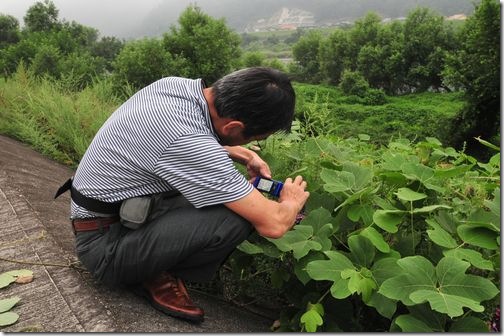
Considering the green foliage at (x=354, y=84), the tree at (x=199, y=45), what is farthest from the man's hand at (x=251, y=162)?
the green foliage at (x=354, y=84)

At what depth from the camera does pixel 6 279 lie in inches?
81.6

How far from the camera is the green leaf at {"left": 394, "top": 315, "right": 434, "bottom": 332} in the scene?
5.47ft

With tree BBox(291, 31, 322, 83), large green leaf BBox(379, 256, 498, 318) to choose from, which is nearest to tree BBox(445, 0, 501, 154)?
large green leaf BBox(379, 256, 498, 318)

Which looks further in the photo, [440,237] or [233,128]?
[233,128]

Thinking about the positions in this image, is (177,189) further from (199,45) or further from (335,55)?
(335,55)

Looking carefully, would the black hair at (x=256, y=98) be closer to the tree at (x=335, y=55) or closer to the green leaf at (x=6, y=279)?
the green leaf at (x=6, y=279)

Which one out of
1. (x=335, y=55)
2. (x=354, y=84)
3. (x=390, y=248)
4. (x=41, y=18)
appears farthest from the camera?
(x=335, y=55)

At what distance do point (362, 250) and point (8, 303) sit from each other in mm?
1366

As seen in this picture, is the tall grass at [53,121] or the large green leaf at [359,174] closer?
the large green leaf at [359,174]

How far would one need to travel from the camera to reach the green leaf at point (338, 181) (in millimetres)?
2059

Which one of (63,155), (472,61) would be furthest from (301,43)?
(63,155)

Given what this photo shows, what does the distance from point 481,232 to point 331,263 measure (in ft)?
1.87

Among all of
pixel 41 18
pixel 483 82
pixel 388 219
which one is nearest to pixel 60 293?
pixel 388 219

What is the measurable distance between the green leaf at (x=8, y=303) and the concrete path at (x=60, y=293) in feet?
0.07
